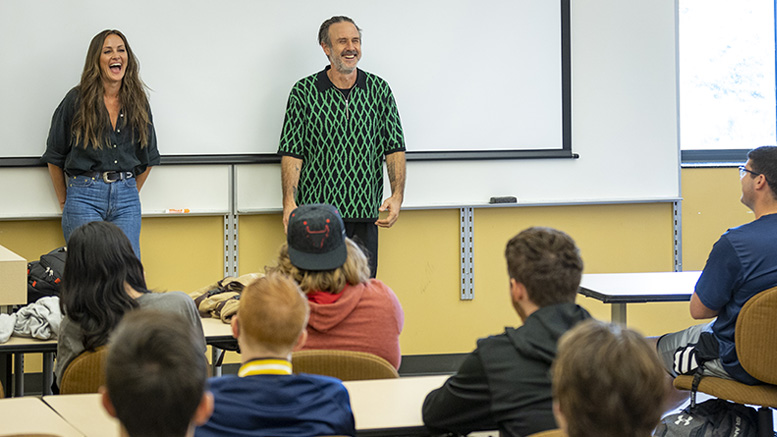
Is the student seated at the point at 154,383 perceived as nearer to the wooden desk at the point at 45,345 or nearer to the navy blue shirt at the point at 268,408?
the navy blue shirt at the point at 268,408

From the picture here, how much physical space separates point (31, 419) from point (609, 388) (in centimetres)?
141

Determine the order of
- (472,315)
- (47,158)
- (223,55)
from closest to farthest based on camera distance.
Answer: (47,158), (223,55), (472,315)

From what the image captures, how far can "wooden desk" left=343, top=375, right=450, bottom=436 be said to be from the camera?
1855 mm

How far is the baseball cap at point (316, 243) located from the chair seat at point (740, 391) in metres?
1.39

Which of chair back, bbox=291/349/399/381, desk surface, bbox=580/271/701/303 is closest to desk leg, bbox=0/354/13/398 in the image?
chair back, bbox=291/349/399/381

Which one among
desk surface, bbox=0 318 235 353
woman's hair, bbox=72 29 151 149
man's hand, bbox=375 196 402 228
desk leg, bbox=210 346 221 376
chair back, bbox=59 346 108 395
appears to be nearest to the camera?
chair back, bbox=59 346 108 395

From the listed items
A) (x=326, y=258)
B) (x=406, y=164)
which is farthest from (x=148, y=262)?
(x=326, y=258)

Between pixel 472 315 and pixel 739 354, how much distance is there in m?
2.29

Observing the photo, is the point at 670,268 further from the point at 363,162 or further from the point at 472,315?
the point at 363,162

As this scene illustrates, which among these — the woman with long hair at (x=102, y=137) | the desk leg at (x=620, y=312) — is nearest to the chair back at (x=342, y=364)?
the desk leg at (x=620, y=312)

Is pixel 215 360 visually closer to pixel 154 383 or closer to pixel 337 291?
pixel 337 291

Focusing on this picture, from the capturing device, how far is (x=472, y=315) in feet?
15.9

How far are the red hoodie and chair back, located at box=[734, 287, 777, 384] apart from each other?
1.14 meters

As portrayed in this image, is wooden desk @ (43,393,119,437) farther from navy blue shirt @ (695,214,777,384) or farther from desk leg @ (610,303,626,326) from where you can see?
desk leg @ (610,303,626,326)
